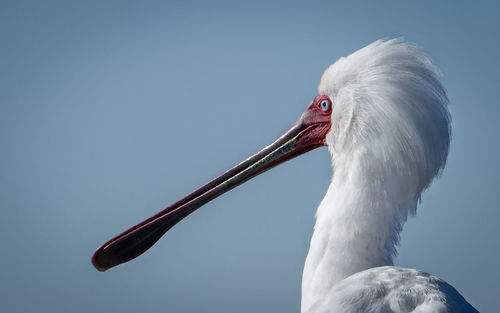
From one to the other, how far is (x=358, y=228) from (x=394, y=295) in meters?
0.55

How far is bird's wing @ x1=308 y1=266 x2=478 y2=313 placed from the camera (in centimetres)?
295

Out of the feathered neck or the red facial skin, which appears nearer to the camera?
the feathered neck

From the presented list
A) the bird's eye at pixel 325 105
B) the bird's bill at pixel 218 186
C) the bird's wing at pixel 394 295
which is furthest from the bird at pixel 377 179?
the bird's bill at pixel 218 186

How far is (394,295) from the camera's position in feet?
9.80

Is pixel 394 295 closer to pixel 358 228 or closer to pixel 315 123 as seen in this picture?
pixel 358 228

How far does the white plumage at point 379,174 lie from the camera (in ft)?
11.3

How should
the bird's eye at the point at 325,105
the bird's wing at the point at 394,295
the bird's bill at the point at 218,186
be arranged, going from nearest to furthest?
the bird's wing at the point at 394,295
the bird's eye at the point at 325,105
the bird's bill at the point at 218,186

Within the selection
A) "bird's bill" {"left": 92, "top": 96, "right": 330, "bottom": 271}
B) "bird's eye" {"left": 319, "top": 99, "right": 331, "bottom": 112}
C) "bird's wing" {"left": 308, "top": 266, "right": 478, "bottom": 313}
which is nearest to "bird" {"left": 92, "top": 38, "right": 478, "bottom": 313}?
"bird's wing" {"left": 308, "top": 266, "right": 478, "bottom": 313}

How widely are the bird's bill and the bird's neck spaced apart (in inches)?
34.6

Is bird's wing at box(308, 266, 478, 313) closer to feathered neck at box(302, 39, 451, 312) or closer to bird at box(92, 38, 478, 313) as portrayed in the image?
bird at box(92, 38, 478, 313)

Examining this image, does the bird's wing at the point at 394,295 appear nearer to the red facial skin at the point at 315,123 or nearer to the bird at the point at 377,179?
the bird at the point at 377,179

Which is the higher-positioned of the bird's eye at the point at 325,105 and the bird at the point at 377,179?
the bird's eye at the point at 325,105

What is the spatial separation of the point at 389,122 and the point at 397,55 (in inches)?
21.8

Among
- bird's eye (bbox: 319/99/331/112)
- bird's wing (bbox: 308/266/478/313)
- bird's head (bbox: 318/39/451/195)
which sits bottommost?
bird's wing (bbox: 308/266/478/313)
